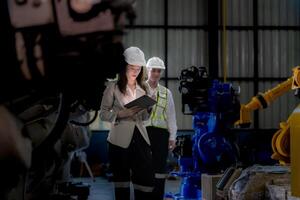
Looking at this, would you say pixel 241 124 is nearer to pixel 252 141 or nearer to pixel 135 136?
pixel 135 136

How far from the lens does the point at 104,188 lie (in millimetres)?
8867

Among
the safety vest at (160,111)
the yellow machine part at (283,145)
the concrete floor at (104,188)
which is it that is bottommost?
the concrete floor at (104,188)

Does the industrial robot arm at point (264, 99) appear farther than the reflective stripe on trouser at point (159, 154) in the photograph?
No

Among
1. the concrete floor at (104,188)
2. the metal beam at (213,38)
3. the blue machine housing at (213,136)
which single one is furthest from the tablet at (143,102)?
the metal beam at (213,38)

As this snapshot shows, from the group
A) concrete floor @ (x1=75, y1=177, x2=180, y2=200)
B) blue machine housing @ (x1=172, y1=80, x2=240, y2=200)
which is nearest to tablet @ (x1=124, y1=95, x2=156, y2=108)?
blue machine housing @ (x1=172, y1=80, x2=240, y2=200)

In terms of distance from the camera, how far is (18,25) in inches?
81.8

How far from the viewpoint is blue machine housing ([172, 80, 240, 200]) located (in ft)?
20.7

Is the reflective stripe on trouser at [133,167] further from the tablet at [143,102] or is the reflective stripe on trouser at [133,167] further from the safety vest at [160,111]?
the safety vest at [160,111]

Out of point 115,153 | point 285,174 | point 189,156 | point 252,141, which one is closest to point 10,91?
point 115,153

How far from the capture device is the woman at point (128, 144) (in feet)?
15.2

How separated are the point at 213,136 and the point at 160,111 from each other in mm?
811

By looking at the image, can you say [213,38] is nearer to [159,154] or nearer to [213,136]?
[213,136]

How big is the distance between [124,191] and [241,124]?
1759 millimetres

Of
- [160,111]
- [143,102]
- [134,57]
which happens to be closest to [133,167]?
Answer: [143,102]
